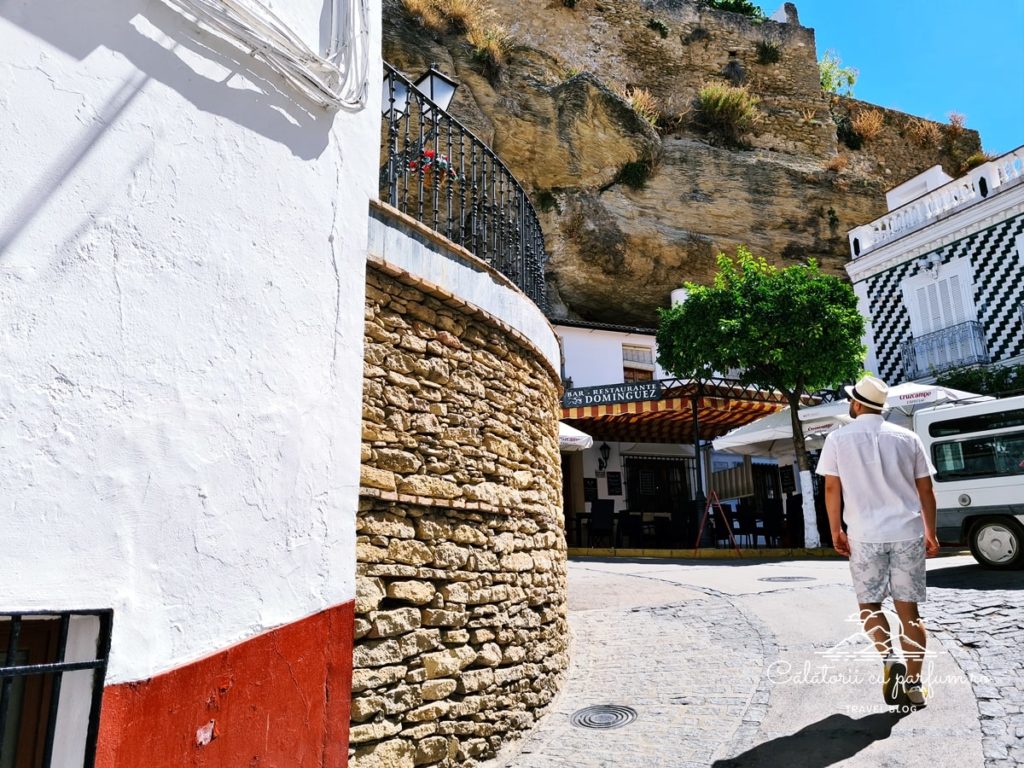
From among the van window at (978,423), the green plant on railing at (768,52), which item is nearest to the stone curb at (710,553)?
the van window at (978,423)

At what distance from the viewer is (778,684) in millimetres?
4758

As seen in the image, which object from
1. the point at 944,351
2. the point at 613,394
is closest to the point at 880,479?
the point at 613,394

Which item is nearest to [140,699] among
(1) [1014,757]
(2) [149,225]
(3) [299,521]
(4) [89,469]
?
(4) [89,469]

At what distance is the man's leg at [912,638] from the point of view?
3.72m

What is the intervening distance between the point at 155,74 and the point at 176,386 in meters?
1.25

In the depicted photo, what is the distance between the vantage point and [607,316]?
24.4 m

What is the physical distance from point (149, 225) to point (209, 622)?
1545 mm

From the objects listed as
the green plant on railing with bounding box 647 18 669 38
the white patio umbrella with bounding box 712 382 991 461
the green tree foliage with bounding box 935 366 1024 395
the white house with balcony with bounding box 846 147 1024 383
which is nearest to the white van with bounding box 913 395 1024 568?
the white patio umbrella with bounding box 712 382 991 461

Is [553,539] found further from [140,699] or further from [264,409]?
[140,699]

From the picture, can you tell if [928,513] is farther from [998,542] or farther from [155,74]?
[998,542]

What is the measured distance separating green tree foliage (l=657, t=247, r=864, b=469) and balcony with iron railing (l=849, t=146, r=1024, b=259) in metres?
5.66

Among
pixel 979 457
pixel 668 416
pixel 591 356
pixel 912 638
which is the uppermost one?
pixel 591 356

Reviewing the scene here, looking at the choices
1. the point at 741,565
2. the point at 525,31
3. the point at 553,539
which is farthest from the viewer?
the point at 525,31

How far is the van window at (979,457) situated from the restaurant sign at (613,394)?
7.48m
